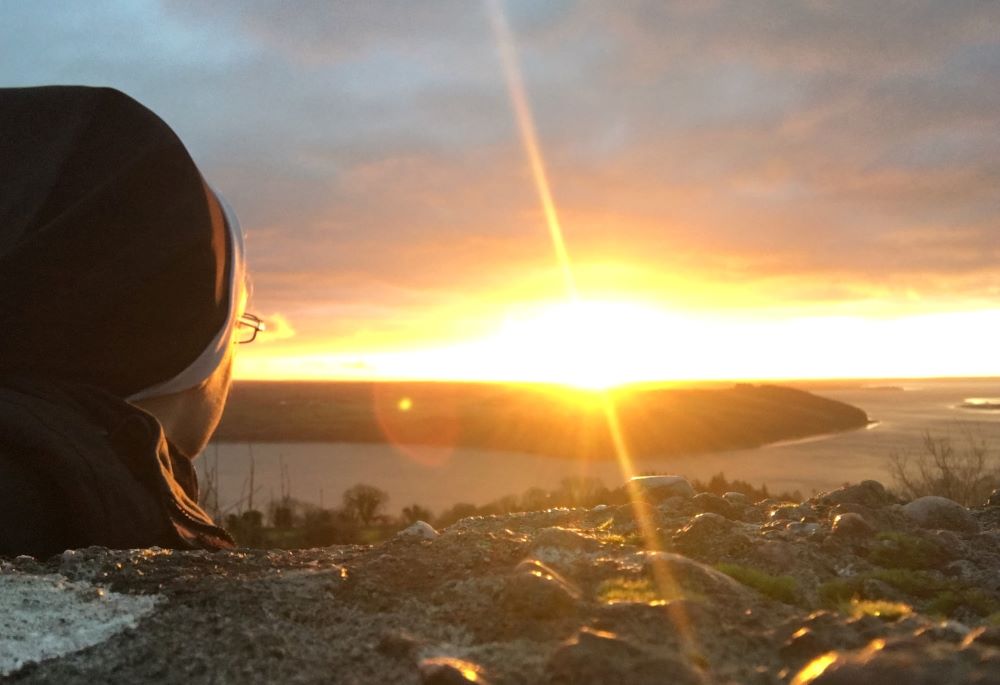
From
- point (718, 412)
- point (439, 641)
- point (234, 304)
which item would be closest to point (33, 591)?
point (439, 641)

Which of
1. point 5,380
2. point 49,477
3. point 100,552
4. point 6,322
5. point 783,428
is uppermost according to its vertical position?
point 6,322

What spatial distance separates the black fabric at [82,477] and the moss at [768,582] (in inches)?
102

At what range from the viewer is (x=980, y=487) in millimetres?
11500

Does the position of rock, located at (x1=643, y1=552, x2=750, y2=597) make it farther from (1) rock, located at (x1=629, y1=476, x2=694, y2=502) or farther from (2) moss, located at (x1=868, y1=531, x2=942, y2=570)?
(1) rock, located at (x1=629, y1=476, x2=694, y2=502)

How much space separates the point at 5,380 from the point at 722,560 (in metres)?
3.47

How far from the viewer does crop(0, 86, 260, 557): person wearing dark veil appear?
3.72 meters

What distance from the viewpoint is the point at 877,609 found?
258cm

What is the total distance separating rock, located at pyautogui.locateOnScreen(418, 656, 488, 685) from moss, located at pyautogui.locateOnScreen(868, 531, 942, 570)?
206cm

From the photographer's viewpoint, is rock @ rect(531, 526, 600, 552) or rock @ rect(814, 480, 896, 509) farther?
rock @ rect(814, 480, 896, 509)

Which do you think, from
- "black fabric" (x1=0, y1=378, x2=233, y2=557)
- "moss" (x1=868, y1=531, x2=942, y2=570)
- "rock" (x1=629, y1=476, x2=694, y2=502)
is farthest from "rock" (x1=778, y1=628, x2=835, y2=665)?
"black fabric" (x1=0, y1=378, x2=233, y2=557)

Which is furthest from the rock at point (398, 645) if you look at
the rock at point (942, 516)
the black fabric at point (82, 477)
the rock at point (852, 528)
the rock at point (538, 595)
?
the rock at point (942, 516)

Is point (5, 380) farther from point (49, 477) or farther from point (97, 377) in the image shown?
point (49, 477)

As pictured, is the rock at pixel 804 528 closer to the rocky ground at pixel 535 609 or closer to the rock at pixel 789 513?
the rocky ground at pixel 535 609


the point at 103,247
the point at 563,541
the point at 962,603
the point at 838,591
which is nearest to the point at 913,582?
the point at 962,603
